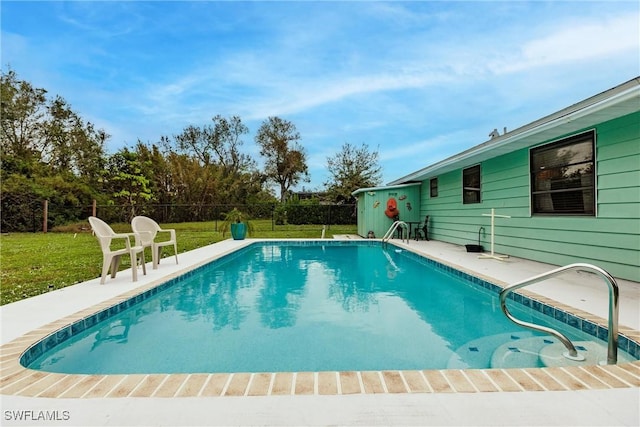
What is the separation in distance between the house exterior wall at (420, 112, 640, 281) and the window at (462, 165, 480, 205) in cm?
18

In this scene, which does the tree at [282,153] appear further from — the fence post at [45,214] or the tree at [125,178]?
the fence post at [45,214]

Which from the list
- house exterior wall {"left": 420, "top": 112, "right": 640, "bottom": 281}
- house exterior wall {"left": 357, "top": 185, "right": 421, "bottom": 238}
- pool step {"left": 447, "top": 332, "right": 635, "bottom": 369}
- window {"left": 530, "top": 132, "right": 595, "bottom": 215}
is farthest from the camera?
house exterior wall {"left": 357, "top": 185, "right": 421, "bottom": 238}

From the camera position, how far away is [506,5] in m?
8.01

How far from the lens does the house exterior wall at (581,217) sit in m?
4.44

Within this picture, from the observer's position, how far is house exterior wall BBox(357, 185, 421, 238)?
39.2 ft

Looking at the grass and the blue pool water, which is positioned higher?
the grass

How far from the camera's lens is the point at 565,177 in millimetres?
5551

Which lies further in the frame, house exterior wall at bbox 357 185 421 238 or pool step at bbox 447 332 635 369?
house exterior wall at bbox 357 185 421 238

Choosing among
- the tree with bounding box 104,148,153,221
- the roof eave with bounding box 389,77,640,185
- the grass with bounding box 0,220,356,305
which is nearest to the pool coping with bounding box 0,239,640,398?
the grass with bounding box 0,220,356,305

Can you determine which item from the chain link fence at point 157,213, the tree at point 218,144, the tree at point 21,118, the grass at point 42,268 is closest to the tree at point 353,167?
the chain link fence at point 157,213

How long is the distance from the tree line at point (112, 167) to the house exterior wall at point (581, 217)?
1370cm

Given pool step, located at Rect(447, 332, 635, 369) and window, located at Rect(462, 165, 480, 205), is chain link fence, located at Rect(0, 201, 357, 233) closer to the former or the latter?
window, located at Rect(462, 165, 480, 205)

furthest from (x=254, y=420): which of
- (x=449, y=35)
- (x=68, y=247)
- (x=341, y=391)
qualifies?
(x=449, y=35)

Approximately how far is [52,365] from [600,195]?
6277 mm
